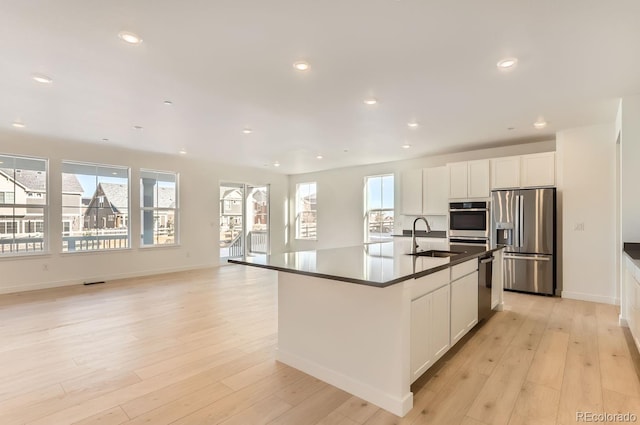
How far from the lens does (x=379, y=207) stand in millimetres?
8117

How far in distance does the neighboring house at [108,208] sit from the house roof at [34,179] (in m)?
0.45

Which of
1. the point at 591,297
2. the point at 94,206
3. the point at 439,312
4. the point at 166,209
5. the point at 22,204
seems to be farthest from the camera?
the point at 166,209

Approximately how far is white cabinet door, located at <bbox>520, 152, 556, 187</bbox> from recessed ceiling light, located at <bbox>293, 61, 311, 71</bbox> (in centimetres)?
423

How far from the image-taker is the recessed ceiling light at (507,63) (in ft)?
8.93

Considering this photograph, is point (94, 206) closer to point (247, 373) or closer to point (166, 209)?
point (166, 209)

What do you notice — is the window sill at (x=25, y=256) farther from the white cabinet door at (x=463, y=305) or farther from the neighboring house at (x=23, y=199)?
the white cabinet door at (x=463, y=305)

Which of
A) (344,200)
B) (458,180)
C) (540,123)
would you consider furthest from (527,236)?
(344,200)

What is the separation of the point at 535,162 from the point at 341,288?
4562 mm

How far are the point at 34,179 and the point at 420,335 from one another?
686 centimetres

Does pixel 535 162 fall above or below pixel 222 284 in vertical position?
above

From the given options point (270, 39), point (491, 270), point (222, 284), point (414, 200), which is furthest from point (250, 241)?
point (270, 39)

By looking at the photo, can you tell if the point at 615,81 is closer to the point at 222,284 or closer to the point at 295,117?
the point at 295,117

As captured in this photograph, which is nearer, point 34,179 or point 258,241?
point 34,179

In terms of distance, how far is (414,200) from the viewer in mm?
6715
